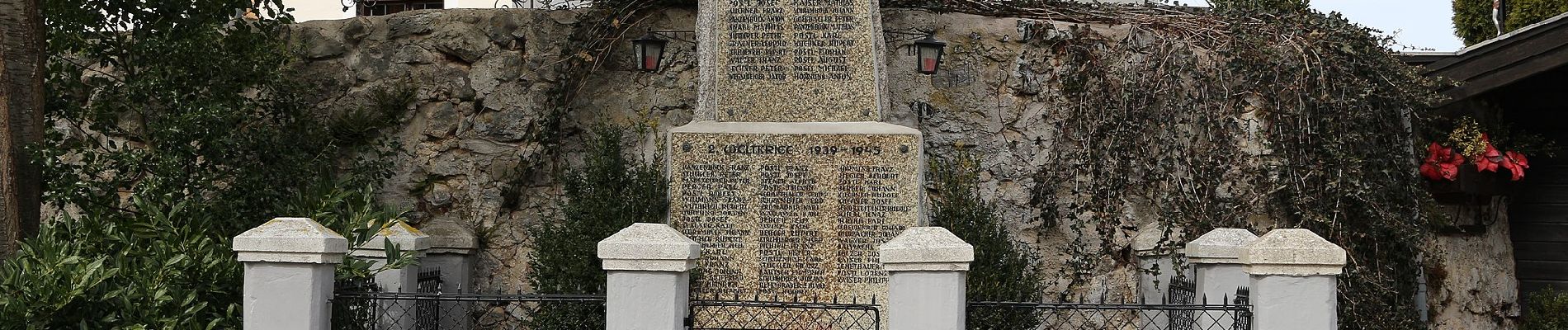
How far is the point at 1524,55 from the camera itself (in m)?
9.23

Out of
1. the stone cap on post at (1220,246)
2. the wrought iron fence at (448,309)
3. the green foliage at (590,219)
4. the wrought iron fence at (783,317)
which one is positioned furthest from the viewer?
the green foliage at (590,219)

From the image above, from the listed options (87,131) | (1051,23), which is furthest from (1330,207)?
(87,131)

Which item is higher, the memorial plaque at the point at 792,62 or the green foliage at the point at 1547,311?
the memorial plaque at the point at 792,62

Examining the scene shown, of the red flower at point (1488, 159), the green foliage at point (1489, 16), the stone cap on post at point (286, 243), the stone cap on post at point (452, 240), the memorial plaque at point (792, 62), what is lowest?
the stone cap on post at point (452, 240)

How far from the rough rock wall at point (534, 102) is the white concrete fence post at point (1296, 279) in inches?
141

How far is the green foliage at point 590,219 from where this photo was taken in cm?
827

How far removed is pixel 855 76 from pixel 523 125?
9.87 feet

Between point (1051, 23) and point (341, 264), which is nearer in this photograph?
point (341, 264)

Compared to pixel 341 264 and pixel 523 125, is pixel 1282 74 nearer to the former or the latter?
pixel 523 125

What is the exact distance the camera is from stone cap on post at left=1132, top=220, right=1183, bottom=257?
9095 millimetres

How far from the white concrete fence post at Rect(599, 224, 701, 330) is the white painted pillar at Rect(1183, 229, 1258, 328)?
3238 millimetres

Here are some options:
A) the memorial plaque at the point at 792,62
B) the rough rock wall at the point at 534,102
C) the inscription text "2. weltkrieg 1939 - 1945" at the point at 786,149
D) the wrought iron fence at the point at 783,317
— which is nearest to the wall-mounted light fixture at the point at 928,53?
the rough rock wall at the point at 534,102

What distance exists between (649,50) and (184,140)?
312cm

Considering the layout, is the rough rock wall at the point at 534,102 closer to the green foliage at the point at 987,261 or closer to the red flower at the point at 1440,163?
the red flower at the point at 1440,163
